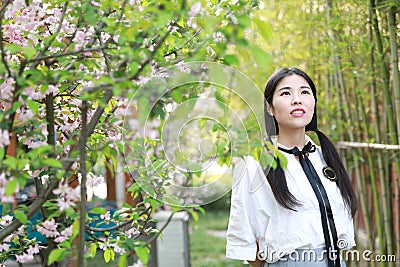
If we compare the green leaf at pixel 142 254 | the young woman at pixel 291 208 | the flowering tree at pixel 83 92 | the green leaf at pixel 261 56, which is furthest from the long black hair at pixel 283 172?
the green leaf at pixel 261 56

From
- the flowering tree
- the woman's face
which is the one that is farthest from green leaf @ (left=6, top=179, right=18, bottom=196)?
the woman's face

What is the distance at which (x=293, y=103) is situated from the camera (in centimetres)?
185

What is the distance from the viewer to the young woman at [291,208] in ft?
5.90

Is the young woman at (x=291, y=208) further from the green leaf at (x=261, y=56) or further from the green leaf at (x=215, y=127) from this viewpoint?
the green leaf at (x=261, y=56)

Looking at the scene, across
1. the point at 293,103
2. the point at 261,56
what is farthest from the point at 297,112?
the point at 261,56

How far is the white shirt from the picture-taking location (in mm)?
1796

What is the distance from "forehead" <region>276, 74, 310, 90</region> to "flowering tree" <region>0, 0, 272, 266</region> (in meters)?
0.28

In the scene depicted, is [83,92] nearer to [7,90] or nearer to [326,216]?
[7,90]

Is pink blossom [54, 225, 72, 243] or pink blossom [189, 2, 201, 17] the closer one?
pink blossom [189, 2, 201, 17]

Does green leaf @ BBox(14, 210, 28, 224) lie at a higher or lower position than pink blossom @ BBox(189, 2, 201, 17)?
lower

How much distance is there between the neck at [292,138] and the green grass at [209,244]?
11.8ft

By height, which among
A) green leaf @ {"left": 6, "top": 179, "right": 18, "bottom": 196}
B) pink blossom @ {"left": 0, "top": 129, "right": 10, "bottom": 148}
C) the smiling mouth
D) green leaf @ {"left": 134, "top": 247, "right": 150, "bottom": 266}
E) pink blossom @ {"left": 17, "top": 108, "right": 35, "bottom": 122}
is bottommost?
green leaf @ {"left": 134, "top": 247, "right": 150, "bottom": 266}

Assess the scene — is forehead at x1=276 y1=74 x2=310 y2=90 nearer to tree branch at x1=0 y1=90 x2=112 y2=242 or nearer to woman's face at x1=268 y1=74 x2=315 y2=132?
woman's face at x1=268 y1=74 x2=315 y2=132

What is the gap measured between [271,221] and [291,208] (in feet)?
0.23
